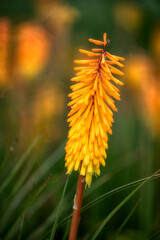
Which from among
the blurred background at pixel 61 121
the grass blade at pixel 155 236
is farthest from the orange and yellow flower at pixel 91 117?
the blurred background at pixel 61 121

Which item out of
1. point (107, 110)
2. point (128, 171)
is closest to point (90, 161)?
point (107, 110)

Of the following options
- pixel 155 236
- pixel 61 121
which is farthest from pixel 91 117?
pixel 61 121

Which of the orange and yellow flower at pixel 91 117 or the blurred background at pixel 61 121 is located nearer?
the orange and yellow flower at pixel 91 117

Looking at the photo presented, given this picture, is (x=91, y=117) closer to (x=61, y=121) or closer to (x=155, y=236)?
(x=155, y=236)

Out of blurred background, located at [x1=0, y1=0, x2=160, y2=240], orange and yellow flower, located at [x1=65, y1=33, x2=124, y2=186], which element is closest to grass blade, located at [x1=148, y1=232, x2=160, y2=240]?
orange and yellow flower, located at [x1=65, y1=33, x2=124, y2=186]

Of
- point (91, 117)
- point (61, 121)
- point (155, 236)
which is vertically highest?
point (61, 121)

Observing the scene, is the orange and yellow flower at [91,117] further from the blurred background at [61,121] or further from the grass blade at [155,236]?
the blurred background at [61,121]
